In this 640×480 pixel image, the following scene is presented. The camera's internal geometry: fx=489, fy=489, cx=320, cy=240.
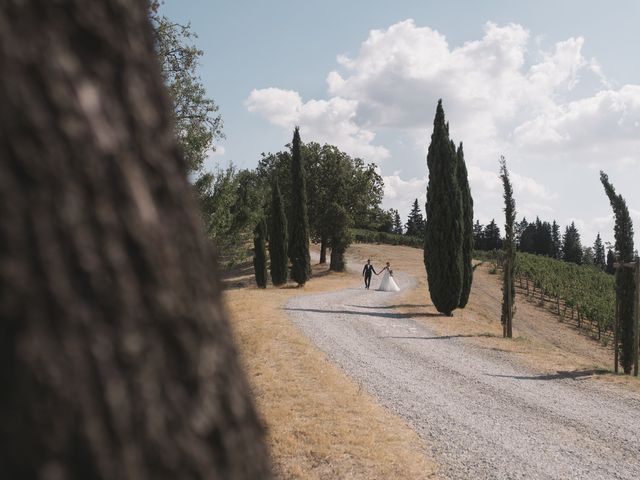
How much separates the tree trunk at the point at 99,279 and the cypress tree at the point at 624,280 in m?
16.2

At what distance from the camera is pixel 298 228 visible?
3291 cm

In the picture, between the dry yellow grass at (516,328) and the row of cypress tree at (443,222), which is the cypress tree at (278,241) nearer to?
the dry yellow grass at (516,328)

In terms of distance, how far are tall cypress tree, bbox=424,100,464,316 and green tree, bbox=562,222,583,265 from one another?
287 ft

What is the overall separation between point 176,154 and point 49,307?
0.38 meters

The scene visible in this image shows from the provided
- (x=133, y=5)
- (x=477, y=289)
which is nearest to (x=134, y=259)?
(x=133, y=5)

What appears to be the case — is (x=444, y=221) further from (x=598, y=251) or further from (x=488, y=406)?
(x=598, y=251)

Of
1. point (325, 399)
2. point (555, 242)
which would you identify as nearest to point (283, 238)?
point (325, 399)

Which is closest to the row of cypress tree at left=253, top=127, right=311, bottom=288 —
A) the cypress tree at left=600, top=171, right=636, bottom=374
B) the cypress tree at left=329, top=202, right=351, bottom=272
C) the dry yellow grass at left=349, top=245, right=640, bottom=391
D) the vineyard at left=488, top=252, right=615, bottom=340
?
the dry yellow grass at left=349, top=245, right=640, bottom=391

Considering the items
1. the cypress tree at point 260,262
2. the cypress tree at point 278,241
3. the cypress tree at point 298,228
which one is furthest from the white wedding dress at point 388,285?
the cypress tree at point 260,262

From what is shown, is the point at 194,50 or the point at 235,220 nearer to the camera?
the point at 194,50

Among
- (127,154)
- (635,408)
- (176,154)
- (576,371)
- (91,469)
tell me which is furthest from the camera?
(576,371)

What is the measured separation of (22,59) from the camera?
767 mm

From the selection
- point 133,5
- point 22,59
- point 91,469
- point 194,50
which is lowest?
point 91,469

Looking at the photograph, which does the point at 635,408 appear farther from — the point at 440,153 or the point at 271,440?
the point at 440,153
